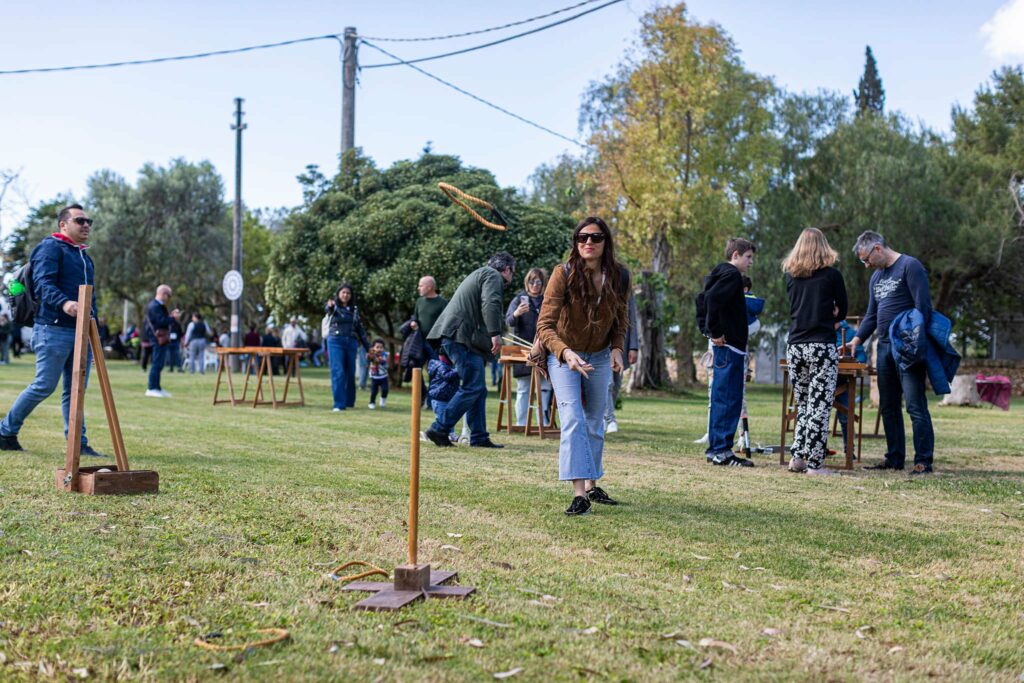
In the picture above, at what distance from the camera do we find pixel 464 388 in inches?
401

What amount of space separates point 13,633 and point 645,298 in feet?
73.8

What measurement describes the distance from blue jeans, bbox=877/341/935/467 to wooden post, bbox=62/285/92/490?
638 cm

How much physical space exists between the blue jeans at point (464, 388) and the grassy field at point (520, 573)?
1.55m

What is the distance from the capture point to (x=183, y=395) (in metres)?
19.4

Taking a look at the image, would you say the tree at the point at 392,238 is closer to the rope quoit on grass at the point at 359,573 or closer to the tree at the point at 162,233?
the rope quoit on grass at the point at 359,573

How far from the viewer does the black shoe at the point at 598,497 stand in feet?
22.1

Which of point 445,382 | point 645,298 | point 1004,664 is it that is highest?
point 645,298

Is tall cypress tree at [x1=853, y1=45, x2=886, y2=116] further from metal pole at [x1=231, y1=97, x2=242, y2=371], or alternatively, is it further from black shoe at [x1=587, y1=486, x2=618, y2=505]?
black shoe at [x1=587, y1=486, x2=618, y2=505]

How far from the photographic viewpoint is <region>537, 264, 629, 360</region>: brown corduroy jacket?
6516 mm

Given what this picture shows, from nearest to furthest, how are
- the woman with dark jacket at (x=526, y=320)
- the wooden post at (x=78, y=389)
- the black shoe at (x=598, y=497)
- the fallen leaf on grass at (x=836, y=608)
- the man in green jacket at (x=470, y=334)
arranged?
the fallen leaf on grass at (x=836, y=608) < the wooden post at (x=78, y=389) < the black shoe at (x=598, y=497) < the man in green jacket at (x=470, y=334) < the woman with dark jacket at (x=526, y=320)

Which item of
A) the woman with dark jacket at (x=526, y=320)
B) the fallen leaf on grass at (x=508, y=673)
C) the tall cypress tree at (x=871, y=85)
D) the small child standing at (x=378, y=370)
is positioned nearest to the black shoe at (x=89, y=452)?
the woman with dark jacket at (x=526, y=320)

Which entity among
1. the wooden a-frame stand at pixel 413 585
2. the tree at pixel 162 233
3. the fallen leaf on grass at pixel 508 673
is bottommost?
the fallen leaf on grass at pixel 508 673

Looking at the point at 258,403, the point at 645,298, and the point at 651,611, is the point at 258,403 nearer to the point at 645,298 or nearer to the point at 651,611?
the point at 645,298

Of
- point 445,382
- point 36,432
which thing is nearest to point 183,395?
point 36,432
